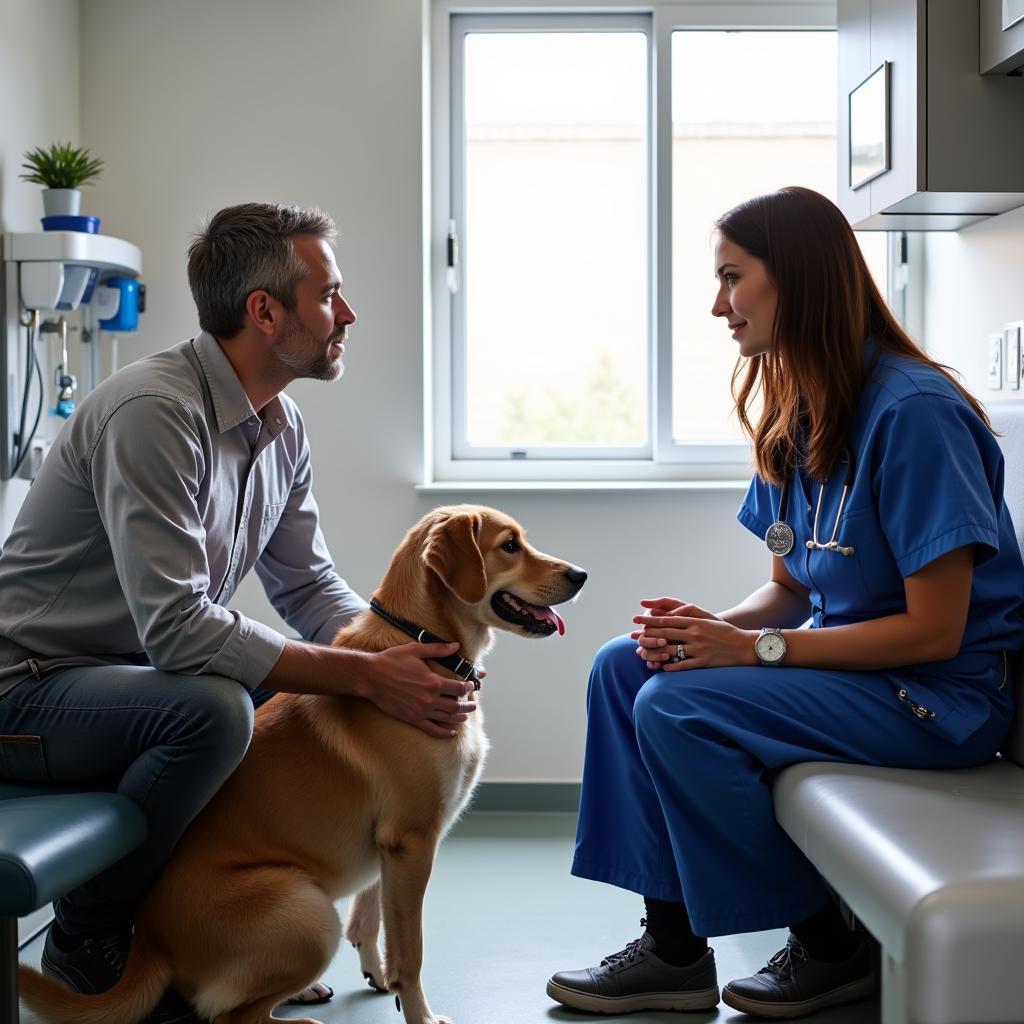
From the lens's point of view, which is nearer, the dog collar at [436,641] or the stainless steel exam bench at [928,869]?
the stainless steel exam bench at [928,869]

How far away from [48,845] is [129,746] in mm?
273

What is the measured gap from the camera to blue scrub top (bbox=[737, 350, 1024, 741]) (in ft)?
5.56

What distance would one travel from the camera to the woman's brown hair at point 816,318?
6.08 ft

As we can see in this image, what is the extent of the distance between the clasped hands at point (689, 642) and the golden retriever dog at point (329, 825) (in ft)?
0.49

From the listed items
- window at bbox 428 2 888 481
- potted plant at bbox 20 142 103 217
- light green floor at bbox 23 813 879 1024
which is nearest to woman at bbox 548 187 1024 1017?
light green floor at bbox 23 813 879 1024

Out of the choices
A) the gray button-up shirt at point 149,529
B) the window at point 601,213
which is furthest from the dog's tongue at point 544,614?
the window at point 601,213

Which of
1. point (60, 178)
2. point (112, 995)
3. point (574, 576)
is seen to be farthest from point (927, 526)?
Result: point (60, 178)

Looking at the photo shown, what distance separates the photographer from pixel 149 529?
1718 mm

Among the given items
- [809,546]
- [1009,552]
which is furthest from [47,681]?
[1009,552]

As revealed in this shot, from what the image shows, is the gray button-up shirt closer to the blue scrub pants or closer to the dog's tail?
the dog's tail

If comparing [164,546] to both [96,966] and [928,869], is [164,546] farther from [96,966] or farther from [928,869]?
[928,869]

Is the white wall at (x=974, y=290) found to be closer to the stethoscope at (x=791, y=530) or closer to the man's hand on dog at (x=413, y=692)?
the stethoscope at (x=791, y=530)

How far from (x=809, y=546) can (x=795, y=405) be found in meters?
0.24

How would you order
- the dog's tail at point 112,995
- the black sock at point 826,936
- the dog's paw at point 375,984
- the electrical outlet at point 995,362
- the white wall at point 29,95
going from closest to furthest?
the dog's tail at point 112,995 < the black sock at point 826,936 < the dog's paw at point 375,984 < the electrical outlet at point 995,362 < the white wall at point 29,95
